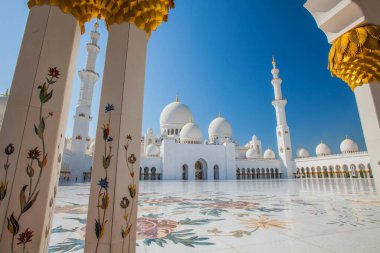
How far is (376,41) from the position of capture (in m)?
1.29

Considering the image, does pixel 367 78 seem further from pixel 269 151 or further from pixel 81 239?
pixel 269 151

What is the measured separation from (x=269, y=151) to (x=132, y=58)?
77.4ft

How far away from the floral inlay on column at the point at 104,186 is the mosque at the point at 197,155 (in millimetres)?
12319

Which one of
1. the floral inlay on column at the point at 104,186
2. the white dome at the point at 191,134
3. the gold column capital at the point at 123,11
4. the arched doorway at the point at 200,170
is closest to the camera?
the floral inlay on column at the point at 104,186

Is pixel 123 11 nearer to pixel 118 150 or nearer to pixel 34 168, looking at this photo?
pixel 118 150

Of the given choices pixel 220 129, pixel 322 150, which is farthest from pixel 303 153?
pixel 220 129

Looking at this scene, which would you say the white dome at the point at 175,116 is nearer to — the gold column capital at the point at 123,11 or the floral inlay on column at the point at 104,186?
the gold column capital at the point at 123,11

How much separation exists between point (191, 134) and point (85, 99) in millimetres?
8777

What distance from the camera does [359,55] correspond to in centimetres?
135

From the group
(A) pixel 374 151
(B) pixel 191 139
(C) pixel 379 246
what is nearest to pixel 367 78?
(A) pixel 374 151

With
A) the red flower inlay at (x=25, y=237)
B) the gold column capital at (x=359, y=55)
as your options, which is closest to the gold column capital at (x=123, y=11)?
Result: the red flower inlay at (x=25, y=237)

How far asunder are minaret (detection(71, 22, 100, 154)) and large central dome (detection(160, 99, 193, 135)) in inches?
335

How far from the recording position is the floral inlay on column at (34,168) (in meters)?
0.82

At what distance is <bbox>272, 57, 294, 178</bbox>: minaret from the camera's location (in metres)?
17.9
